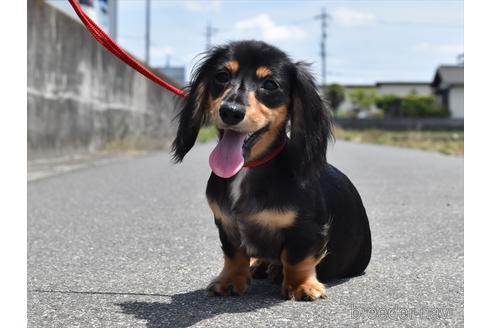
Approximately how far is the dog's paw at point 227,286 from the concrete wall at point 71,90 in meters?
6.83

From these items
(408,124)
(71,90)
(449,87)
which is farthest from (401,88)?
(71,90)

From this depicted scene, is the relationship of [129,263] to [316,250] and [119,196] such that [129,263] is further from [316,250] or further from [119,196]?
[119,196]

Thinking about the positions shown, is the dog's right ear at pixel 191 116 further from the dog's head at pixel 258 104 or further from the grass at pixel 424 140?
the grass at pixel 424 140

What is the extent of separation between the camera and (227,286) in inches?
117

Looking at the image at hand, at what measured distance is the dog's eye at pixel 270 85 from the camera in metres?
2.79

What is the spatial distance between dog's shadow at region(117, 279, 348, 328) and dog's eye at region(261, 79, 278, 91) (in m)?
0.93

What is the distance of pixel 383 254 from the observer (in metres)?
4.05

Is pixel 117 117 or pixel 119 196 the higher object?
pixel 117 117

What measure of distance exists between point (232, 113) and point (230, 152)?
23cm

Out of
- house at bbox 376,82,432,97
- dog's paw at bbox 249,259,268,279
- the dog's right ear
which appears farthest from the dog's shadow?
house at bbox 376,82,432,97

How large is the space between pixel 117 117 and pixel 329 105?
11748 mm

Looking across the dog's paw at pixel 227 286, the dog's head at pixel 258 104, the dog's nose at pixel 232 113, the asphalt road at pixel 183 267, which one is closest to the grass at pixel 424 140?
the asphalt road at pixel 183 267

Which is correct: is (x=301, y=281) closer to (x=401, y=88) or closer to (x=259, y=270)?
(x=259, y=270)

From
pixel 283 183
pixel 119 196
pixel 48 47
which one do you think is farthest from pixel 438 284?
pixel 48 47
